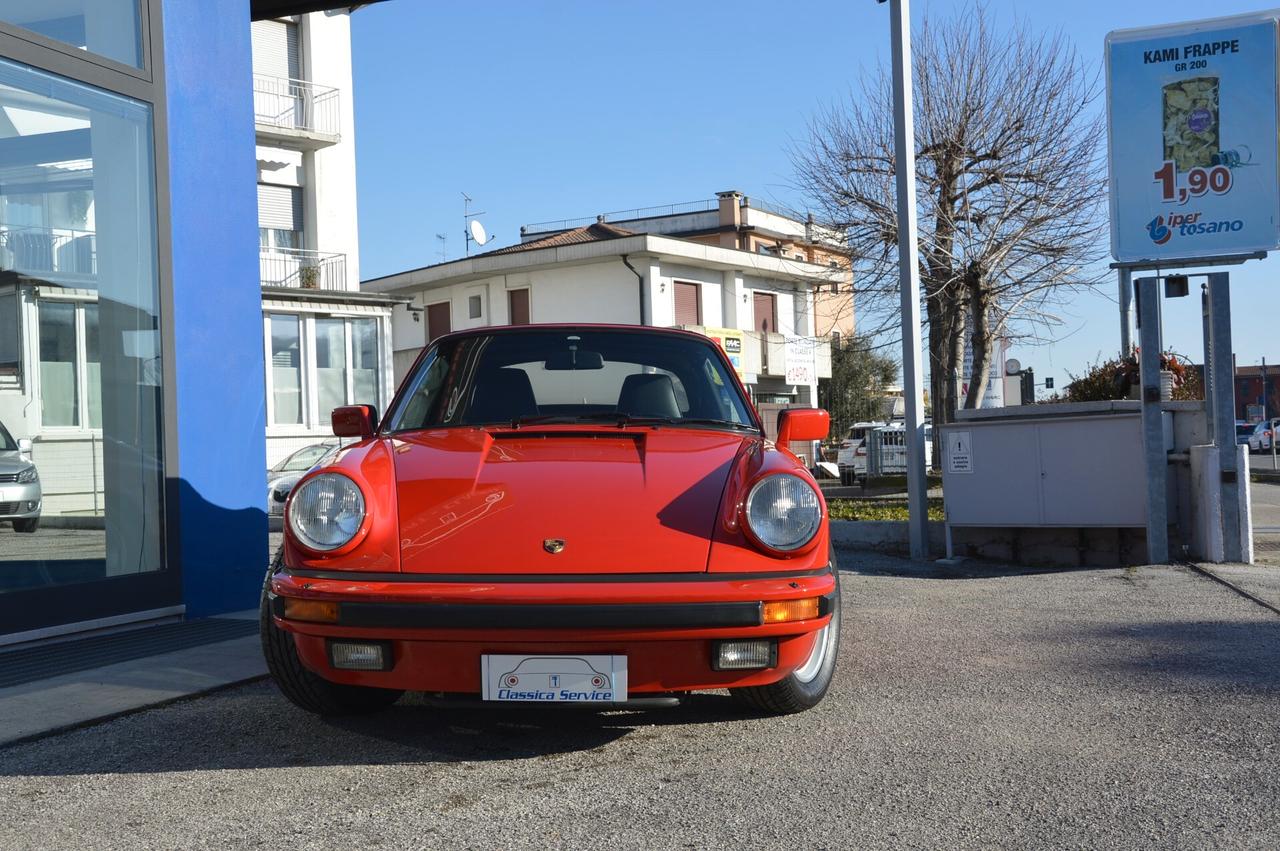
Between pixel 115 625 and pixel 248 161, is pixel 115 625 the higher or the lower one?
the lower one

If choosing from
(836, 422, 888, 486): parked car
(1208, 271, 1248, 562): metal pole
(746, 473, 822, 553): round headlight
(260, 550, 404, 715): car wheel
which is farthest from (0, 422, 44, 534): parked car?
(836, 422, 888, 486): parked car

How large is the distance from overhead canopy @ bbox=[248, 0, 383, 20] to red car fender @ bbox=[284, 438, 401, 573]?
18.5ft

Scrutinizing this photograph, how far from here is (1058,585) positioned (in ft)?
26.3

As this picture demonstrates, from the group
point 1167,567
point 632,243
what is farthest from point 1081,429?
point 632,243

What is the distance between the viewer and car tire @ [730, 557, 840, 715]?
13.4ft

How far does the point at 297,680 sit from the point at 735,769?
156 centimetres

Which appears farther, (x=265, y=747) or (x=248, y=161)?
(x=248, y=161)

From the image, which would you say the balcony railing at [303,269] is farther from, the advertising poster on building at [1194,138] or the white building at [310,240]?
the advertising poster on building at [1194,138]

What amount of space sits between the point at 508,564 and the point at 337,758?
3.03 feet

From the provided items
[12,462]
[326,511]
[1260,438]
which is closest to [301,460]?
[12,462]

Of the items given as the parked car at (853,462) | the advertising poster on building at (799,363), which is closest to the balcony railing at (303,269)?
the advertising poster on building at (799,363)

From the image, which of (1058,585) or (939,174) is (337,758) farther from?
(939,174)

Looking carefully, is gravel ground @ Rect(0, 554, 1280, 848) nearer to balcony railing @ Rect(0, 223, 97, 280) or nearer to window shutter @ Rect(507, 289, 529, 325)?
balcony railing @ Rect(0, 223, 97, 280)

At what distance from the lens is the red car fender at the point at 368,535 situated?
3682mm
